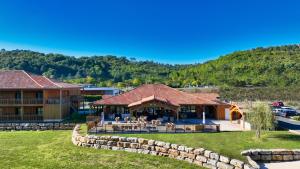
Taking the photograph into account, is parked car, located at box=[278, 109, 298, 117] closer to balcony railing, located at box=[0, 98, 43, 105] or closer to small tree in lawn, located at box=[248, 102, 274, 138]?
small tree in lawn, located at box=[248, 102, 274, 138]

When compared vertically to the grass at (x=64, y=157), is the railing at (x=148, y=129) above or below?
above

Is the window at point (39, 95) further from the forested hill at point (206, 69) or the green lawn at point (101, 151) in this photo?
the forested hill at point (206, 69)

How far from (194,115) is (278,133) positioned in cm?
1327

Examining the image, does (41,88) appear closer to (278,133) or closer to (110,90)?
(278,133)

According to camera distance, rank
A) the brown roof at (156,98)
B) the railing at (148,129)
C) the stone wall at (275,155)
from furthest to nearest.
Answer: the brown roof at (156,98) < the railing at (148,129) < the stone wall at (275,155)

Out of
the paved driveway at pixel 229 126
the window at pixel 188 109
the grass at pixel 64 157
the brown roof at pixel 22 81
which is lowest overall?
the grass at pixel 64 157

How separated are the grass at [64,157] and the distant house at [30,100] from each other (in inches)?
492

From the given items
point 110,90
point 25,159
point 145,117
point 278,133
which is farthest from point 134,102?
point 110,90

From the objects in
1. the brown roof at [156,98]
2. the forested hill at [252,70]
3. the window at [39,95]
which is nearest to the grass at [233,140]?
the brown roof at [156,98]

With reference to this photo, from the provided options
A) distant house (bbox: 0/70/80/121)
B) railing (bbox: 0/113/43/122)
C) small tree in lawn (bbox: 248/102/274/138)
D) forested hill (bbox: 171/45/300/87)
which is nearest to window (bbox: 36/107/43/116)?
distant house (bbox: 0/70/80/121)

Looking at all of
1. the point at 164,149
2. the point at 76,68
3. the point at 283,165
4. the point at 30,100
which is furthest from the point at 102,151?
the point at 76,68

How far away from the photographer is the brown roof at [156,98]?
40469 mm

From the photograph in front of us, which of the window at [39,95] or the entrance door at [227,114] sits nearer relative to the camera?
the entrance door at [227,114]

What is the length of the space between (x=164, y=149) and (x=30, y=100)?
906 inches
